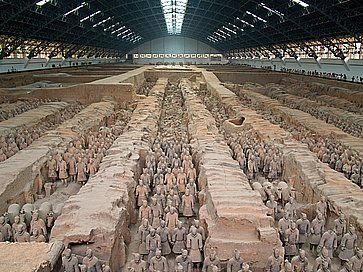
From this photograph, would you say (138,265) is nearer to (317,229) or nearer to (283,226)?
(283,226)

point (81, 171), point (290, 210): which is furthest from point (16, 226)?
point (290, 210)

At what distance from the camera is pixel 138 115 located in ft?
39.3

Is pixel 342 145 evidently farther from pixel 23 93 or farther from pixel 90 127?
pixel 23 93

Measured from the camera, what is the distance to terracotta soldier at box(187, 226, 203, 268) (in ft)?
16.0

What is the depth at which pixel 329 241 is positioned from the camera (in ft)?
16.4

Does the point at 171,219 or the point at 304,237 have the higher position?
the point at 171,219

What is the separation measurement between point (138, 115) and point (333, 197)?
23.6 ft

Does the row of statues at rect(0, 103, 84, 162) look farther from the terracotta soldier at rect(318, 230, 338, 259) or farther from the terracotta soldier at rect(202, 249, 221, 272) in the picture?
the terracotta soldier at rect(318, 230, 338, 259)

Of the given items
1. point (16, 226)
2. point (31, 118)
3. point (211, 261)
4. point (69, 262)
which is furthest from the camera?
point (31, 118)

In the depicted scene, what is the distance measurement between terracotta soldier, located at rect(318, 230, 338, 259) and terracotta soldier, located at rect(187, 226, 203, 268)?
149 centimetres

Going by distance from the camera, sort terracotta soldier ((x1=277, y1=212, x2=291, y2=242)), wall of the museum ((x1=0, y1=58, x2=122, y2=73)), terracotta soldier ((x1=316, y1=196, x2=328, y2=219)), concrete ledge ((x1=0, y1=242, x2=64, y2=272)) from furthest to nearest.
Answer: wall of the museum ((x1=0, y1=58, x2=122, y2=73)) < terracotta soldier ((x1=316, y1=196, x2=328, y2=219)) < terracotta soldier ((x1=277, y1=212, x2=291, y2=242)) < concrete ledge ((x1=0, y1=242, x2=64, y2=272))

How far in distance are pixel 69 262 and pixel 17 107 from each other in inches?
427

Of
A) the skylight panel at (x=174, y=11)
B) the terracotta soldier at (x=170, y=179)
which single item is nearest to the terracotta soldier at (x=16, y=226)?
the terracotta soldier at (x=170, y=179)

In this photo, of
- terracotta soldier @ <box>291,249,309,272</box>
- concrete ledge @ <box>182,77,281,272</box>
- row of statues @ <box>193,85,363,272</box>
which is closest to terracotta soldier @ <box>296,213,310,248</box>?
row of statues @ <box>193,85,363,272</box>
